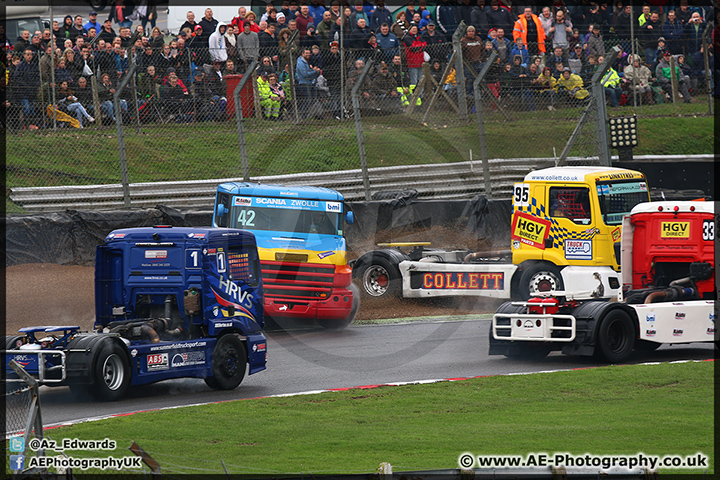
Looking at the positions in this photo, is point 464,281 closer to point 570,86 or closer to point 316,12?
point 570,86

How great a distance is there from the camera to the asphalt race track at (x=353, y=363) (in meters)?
11.0

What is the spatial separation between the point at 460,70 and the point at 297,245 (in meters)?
7.51

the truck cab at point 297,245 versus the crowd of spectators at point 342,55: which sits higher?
the crowd of spectators at point 342,55

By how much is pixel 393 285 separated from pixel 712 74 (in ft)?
42.2

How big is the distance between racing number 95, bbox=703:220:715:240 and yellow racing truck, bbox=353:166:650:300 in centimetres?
236

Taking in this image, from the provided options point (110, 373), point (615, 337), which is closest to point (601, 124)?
point (615, 337)

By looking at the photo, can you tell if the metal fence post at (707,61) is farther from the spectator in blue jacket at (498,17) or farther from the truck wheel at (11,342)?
the truck wheel at (11,342)

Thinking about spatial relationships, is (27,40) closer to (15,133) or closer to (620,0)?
(15,133)

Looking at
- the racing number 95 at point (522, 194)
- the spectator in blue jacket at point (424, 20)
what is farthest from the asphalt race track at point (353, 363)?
the spectator in blue jacket at point (424, 20)

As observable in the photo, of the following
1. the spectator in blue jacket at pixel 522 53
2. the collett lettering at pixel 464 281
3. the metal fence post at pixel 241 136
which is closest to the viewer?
the collett lettering at pixel 464 281

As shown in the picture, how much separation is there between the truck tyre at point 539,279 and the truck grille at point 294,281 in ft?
10.9

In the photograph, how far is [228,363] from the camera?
11.8 metres

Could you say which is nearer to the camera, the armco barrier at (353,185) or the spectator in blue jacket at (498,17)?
the armco barrier at (353,185)

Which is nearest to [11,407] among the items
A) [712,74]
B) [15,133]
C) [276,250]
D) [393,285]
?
[276,250]
